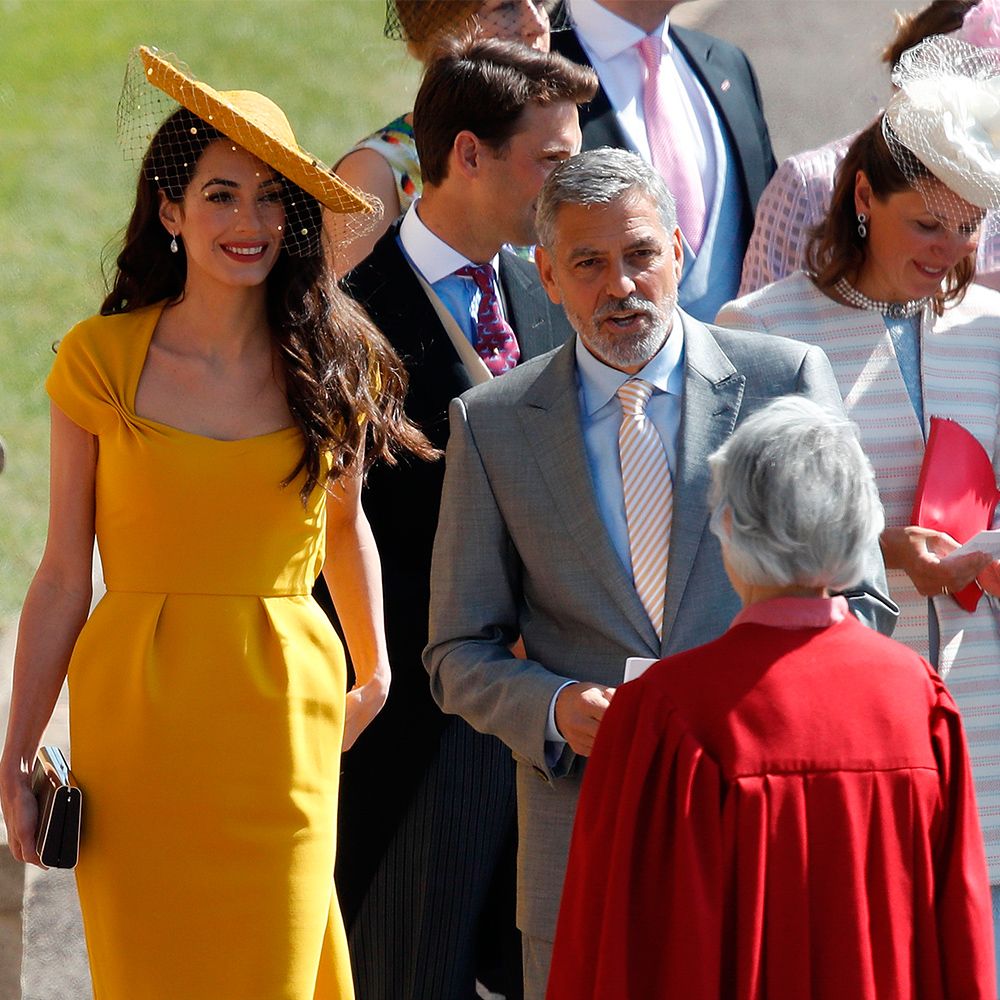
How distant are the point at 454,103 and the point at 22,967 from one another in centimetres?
210

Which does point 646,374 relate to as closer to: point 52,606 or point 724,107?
point 52,606

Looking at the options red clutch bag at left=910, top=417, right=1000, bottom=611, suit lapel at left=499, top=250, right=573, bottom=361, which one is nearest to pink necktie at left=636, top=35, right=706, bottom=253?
suit lapel at left=499, top=250, right=573, bottom=361

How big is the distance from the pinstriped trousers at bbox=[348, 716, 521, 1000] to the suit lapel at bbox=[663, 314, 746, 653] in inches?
38.4

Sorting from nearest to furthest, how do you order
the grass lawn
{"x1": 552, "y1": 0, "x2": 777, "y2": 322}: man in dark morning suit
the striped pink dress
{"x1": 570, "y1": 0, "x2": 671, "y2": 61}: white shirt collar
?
the striped pink dress
{"x1": 552, "y1": 0, "x2": 777, "y2": 322}: man in dark morning suit
{"x1": 570, "y1": 0, "x2": 671, "y2": 61}: white shirt collar
the grass lawn

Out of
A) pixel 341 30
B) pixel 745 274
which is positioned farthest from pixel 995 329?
pixel 341 30

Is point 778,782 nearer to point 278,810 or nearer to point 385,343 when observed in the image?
point 278,810

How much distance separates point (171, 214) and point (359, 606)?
780 mm

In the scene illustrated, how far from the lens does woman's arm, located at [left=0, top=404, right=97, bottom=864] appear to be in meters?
2.96

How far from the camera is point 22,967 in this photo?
12.8ft

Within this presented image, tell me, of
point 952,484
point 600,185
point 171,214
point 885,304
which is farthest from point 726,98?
point 171,214

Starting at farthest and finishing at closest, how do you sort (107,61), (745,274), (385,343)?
(107,61) < (745,274) < (385,343)

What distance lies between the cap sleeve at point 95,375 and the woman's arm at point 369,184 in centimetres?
96

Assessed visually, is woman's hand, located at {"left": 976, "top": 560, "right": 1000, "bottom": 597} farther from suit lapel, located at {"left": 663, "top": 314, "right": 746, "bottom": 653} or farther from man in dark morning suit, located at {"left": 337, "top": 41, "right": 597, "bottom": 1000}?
man in dark morning suit, located at {"left": 337, "top": 41, "right": 597, "bottom": 1000}

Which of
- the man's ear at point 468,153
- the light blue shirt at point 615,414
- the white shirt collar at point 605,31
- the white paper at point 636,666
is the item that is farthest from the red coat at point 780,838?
the white shirt collar at point 605,31
